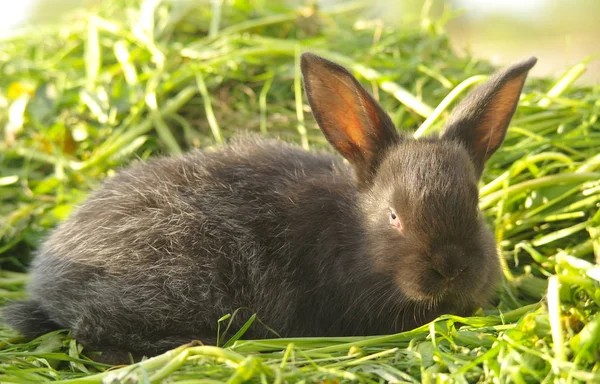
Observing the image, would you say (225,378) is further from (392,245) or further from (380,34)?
(380,34)

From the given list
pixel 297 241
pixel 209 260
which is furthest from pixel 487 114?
pixel 209 260

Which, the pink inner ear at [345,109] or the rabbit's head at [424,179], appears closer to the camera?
the rabbit's head at [424,179]

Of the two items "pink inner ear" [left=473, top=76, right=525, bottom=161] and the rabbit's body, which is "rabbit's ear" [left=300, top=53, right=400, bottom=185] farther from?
"pink inner ear" [left=473, top=76, right=525, bottom=161]

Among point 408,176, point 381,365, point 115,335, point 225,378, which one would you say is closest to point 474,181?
point 408,176

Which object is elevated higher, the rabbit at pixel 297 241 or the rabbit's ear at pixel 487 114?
the rabbit's ear at pixel 487 114

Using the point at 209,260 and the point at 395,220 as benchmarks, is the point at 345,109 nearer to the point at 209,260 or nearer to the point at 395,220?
the point at 395,220

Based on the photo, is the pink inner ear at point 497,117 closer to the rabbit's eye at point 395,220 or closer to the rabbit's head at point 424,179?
the rabbit's head at point 424,179

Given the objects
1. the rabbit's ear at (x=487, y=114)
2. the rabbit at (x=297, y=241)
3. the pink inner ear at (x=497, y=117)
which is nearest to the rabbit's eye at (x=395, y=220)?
the rabbit at (x=297, y=241)
